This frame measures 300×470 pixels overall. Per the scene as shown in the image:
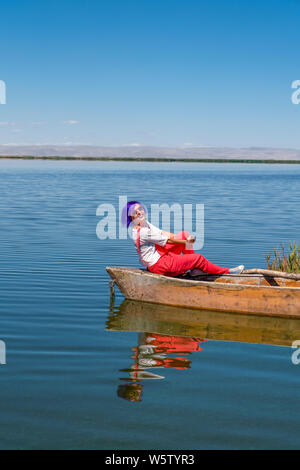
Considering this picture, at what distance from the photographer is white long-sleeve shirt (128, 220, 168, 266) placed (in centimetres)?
1074

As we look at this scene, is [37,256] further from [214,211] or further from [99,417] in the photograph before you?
[214,211]

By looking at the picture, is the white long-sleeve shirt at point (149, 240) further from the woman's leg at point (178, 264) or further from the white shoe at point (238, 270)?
the white shoe at point (238, 270)

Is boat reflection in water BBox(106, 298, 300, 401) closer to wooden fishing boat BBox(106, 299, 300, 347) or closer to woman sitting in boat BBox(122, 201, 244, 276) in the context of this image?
wooden fishing boat BBox(106, 299, 300, 347)

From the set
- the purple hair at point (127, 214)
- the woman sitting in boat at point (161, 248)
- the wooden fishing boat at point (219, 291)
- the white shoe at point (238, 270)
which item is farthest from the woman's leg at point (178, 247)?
the purple hair at point (127, 214)

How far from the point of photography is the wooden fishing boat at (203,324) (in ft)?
31.2

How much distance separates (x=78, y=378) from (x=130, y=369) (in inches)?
27.3

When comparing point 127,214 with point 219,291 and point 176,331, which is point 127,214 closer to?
point 219,291

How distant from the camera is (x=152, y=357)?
8266 mm

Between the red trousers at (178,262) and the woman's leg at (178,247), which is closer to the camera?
the red trousers at (178,262)

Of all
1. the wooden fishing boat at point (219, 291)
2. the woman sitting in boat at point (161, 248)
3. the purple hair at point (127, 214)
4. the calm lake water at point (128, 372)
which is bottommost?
the calm lake water at point (128, 372)

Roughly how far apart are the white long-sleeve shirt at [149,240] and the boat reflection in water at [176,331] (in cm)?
81

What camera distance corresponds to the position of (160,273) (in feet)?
36.6

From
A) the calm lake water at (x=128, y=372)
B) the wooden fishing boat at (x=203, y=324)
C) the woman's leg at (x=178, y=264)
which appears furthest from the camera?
the woman's leg at (x=178, y=264)

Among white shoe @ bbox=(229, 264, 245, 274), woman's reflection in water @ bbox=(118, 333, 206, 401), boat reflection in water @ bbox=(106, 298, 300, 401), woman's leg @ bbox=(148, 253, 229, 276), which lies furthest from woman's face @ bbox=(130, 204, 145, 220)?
woman's reflection in water @ bbox=(118, 333, 206, 401)
